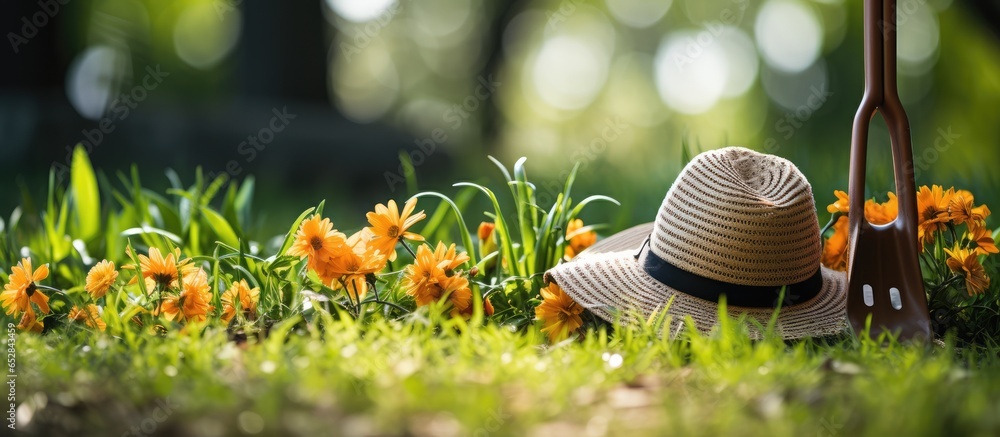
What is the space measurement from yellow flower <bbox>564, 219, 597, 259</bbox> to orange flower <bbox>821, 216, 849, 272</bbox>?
2.48ft

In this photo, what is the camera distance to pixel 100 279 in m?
2.08

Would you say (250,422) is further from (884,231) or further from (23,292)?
(884,231)

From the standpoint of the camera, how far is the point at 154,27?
19984 mm

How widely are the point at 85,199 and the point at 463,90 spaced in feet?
72.6

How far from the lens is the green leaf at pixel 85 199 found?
10.3 feet

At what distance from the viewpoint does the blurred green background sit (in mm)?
6031

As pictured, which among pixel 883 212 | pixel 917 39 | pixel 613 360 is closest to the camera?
pixel 613 360

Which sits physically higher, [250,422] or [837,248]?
[250,422]

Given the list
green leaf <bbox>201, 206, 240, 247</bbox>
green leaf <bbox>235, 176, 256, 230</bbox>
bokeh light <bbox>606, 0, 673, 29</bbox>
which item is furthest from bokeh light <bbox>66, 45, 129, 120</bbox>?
bokeh light <bbox>606, 0, 673, 29</bbox>

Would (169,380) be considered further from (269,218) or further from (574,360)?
(269,218)

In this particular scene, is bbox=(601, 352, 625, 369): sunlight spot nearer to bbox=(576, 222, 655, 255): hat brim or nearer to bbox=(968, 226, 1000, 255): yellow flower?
bbox=(576, 222, 655, 255): hat brim

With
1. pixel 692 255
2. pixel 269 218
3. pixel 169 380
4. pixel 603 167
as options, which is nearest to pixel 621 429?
pixel 169 380

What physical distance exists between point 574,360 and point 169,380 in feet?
2.50

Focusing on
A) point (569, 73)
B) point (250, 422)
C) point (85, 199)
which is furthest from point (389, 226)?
point (569, 73)
